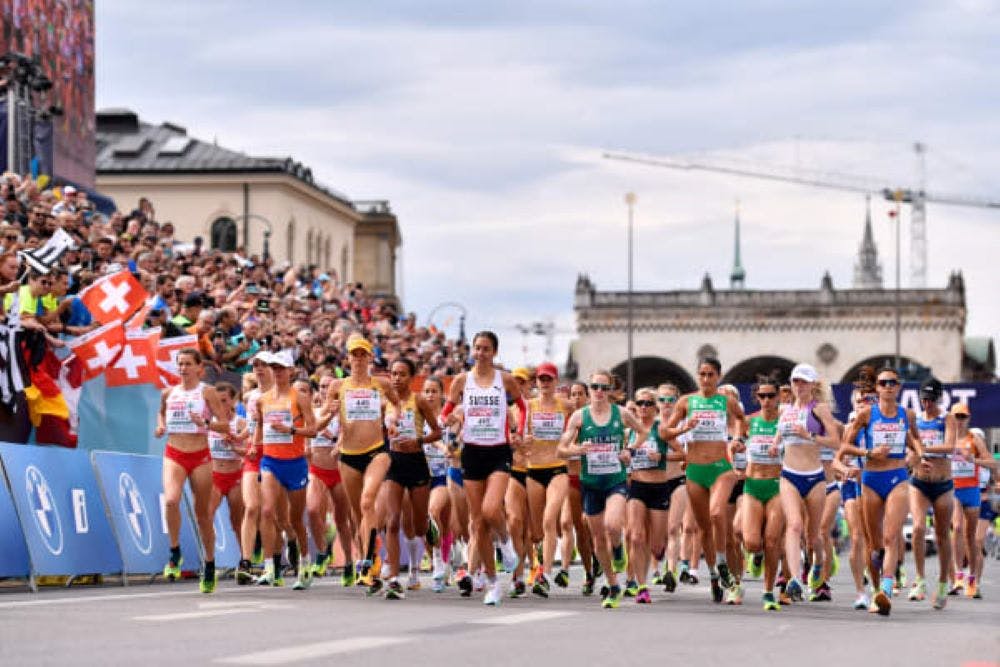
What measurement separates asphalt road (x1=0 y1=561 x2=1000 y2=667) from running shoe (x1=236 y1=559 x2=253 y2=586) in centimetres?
99

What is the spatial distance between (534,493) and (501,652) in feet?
25.1

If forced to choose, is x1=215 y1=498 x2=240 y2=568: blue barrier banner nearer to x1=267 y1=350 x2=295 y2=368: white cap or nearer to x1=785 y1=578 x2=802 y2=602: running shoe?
x1=267 y1=350 x2=295 y2=368: white cap

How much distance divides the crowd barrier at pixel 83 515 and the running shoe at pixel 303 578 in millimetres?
1959

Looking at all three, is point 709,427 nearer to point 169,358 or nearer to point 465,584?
point 465,584

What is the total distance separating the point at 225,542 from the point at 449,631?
33.5ft

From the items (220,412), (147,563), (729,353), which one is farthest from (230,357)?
(729,353)

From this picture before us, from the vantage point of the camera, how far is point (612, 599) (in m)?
17.7

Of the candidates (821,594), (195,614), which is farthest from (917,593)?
(195,614)

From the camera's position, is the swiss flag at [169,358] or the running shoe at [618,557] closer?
the running shoe at [618,557]

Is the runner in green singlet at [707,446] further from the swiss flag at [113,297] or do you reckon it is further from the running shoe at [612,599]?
the swiss flag at [113,297]

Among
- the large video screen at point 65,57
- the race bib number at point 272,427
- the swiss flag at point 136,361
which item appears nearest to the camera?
the race bib number at point 272,427

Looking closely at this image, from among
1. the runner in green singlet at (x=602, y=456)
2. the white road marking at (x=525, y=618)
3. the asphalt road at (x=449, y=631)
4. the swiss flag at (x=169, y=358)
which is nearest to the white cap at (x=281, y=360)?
the asphalt road at (x=449, y=631)

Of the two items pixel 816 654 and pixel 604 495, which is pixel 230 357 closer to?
pixel 604 495

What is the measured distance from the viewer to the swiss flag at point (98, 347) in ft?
69.7
